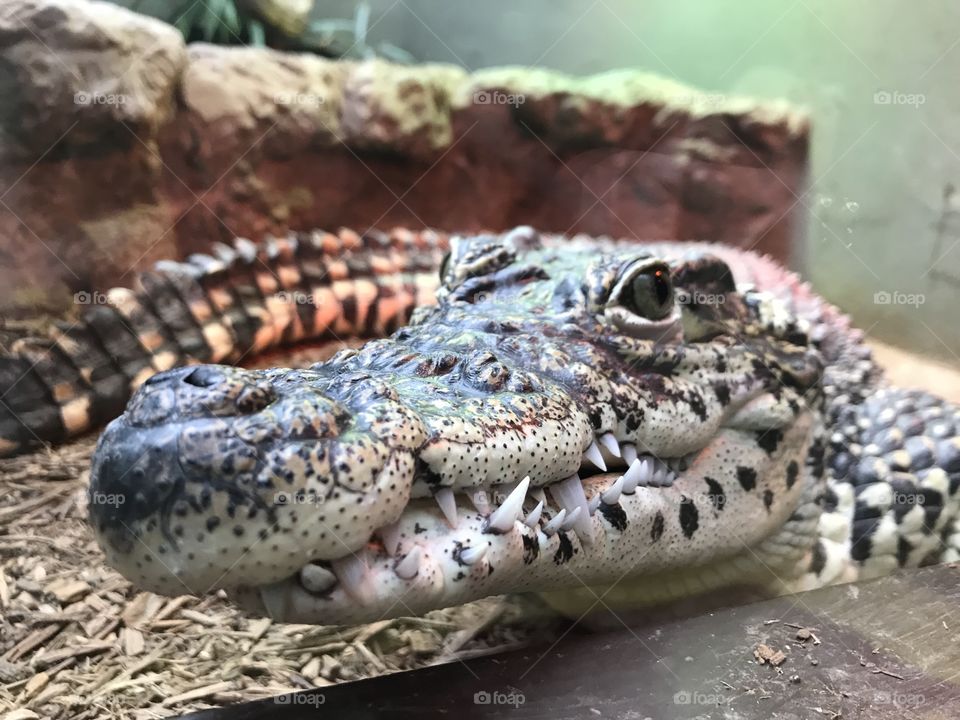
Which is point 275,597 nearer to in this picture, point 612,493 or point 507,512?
point 507,512

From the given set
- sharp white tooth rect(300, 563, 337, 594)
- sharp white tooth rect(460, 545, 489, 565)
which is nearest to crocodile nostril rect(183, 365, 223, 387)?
sharp white tooth rect(300, 563, 337, 594)

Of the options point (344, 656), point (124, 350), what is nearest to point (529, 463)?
point (344, 656)

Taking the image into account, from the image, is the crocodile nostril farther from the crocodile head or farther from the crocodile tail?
the crocodile tail

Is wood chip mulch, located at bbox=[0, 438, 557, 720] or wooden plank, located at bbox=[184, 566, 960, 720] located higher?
wooden plank, located at bbox=[184, 566, 960, 720]

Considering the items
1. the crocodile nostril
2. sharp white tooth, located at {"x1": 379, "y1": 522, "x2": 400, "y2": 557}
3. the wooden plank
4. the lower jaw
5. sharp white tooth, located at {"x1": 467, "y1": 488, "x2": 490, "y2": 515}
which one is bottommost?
the wooden plank

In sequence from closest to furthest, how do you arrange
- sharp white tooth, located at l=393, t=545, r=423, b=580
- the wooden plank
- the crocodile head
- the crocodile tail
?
1. the crocodile head
2. sharp white tooth, located at l=393, t=545, r=423, b=580
3. the wooden plank
4. the crocodile tail

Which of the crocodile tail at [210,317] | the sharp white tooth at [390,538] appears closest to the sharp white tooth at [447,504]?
the sharp white tooth at [390,538]

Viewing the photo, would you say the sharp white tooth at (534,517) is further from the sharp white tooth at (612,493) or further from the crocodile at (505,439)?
the sharp white tooth at (612,493)

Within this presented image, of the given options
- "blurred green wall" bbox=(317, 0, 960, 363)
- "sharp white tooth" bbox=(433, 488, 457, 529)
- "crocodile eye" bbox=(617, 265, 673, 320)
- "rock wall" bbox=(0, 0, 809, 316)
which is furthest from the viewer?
"blurred green wall" bbox=(317, 0, 960, 363)

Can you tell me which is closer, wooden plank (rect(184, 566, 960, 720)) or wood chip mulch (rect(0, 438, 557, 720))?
wooden plank (rect(184, 566, 960, 720))
